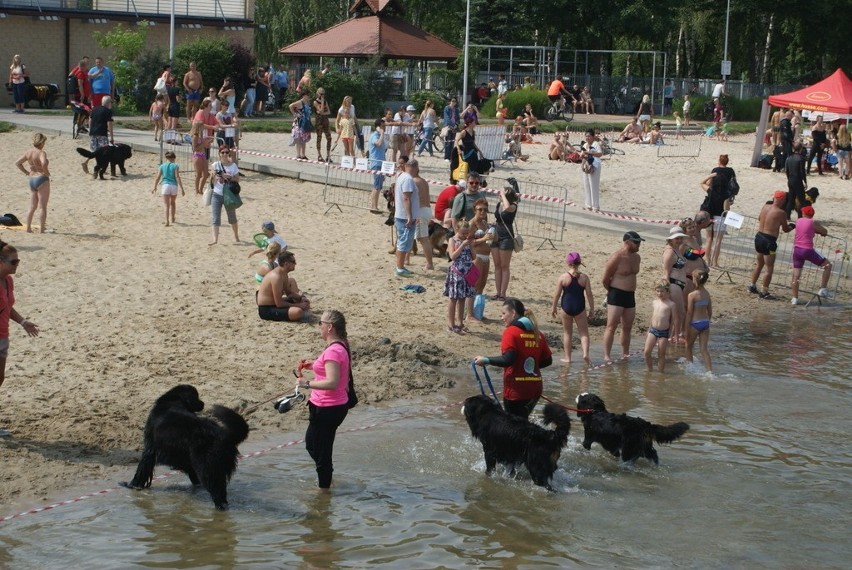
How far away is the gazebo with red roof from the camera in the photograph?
4147 centimetres

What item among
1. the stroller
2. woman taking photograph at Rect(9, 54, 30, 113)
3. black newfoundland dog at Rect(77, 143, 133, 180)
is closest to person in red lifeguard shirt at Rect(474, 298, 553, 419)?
black newfoundland dog at Rect(77, 143, 133, 180)

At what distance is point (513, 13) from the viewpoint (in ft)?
167

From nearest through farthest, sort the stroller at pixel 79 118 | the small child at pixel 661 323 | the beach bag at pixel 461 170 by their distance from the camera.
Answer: the small child at pixel 661 323 < the beach bag at pixel 461 170 < the stroller at pixel 79 118

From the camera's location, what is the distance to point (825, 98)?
28.4 meters

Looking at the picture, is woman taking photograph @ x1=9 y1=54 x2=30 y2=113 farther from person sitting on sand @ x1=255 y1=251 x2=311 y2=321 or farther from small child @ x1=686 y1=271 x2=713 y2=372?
small child @ x1=686 y1=271 x2=713 y2=372

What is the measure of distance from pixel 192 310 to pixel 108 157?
34.1 feet

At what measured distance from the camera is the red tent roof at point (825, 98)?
28.0 m

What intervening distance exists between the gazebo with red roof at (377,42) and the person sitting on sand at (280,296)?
2793cm

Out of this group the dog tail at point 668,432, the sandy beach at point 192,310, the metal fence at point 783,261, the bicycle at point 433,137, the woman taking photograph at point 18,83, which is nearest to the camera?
the dog tail at point 668,432

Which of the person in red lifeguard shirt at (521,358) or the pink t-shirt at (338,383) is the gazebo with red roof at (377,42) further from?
the pink t-shirt at (338,383)

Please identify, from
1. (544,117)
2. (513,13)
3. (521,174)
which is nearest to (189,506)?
(521,174)

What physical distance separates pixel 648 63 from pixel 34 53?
42061mm

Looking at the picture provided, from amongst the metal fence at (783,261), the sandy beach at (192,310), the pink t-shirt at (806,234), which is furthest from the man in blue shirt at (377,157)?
the pink t-shirt at (806,234)

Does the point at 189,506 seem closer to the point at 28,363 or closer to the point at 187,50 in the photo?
the point at 28,363
